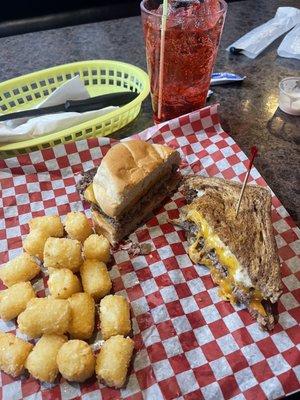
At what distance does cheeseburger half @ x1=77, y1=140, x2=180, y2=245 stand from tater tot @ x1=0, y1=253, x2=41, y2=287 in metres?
0.33

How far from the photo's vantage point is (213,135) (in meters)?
2.04

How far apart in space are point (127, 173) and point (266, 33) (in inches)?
72.8

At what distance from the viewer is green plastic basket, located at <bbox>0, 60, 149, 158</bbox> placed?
1.90 m

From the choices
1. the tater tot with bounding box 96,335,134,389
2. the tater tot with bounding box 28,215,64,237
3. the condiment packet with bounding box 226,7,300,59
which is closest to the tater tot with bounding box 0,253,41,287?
the tater tot with bounding box 28,215,64,237

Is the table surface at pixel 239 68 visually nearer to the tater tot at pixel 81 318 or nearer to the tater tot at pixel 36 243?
the tater tot at pixel 36 243

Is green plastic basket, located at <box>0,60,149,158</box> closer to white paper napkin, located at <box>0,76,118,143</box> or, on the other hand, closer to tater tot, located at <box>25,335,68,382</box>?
white paper napkin, located at <box>0,76,118,143</box>

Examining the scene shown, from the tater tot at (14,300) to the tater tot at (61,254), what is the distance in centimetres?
13

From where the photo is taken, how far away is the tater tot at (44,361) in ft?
4.04

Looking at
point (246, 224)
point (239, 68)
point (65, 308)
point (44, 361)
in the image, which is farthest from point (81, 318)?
point (239, 68)

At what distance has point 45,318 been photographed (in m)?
1.30

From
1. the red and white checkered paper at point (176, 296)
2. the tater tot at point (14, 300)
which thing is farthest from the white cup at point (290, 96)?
the tater tot at point (14, 300)

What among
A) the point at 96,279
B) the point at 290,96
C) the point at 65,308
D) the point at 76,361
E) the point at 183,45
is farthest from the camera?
the point at 290,96

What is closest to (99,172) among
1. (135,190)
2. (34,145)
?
(135,190)

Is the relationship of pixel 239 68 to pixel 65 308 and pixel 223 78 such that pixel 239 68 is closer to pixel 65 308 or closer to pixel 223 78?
pixel 223 78
